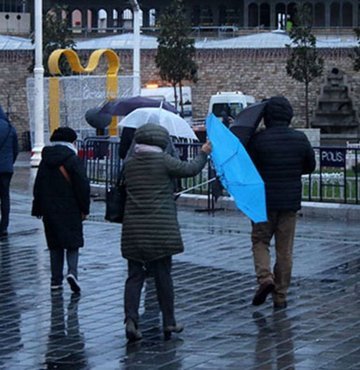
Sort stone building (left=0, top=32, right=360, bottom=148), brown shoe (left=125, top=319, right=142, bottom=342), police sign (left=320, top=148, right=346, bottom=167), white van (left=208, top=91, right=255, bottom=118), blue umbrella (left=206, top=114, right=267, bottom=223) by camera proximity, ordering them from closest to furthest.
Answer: brown shoe (left=125, top=319, right=142, bottom=342) → blue umbrella (left=206, top=114, right=267, bottom=223) → police sign (left=320, top=148, right=346, bottom=167) → white van (left=208, top=91, right=255, bottom=118) → stone building (left=0, top=32, right=360, bottom=148)

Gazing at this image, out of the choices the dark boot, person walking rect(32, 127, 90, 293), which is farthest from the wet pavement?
person walking rect(32, 127, 90, 293)

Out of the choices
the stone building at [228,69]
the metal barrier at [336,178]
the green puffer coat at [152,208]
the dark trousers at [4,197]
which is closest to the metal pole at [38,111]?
the metal barrier at [336,178]

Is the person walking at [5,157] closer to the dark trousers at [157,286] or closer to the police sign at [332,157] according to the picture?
the police sign at [332,157]

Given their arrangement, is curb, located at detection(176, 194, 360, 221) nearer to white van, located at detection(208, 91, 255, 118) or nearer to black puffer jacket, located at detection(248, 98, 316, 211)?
black puffer jacket, located at detection(248, 98, 316, 211)

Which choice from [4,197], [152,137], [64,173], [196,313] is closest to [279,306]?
[196,313]

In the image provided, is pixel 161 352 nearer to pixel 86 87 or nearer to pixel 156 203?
pixel 156 203

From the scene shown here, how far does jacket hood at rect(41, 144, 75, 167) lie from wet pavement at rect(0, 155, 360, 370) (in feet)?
3.92

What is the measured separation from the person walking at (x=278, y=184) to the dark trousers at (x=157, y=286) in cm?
136

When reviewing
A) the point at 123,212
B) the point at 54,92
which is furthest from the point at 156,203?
the point at 54,92

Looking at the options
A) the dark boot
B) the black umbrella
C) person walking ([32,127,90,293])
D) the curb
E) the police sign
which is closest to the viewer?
the dark boot

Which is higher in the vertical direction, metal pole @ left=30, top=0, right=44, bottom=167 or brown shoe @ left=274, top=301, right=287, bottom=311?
metal pole @ left=30, top=0, right=44, bottom=167

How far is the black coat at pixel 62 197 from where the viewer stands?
454 inches

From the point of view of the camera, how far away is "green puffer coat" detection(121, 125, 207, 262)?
9.22m

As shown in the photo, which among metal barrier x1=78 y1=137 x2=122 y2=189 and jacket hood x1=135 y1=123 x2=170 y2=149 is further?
metal barrier x1=78 y1=137 x2=122 y2=189
